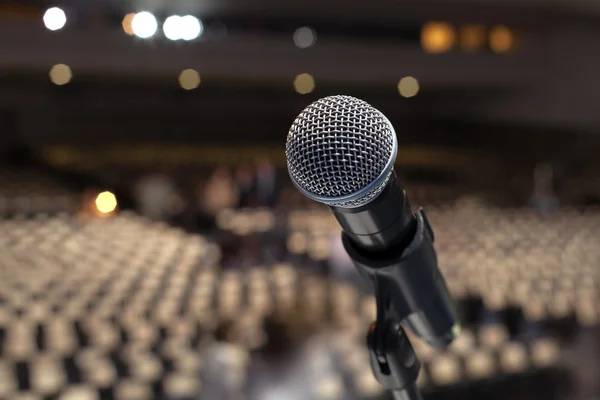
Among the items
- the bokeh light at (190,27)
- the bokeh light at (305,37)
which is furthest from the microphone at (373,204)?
the bokeh light at (305,37)

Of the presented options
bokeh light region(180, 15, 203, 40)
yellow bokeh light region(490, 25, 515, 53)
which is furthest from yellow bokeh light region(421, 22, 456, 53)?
bokeh light region(180, 15, 203, 40)

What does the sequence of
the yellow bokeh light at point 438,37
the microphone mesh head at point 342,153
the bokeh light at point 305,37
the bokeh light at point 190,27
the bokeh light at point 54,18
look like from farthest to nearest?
the yellow bokeh light at point 438,37
the bokeh light at point 305,37
the bokeh light at point 190,27
the bokeh light at point 54,18
the microphone mesh head at point 342,153

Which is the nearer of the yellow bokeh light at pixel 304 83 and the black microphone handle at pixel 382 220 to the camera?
the black microphone handle at pixel 382 220

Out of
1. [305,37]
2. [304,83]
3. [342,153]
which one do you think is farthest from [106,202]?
[342,153]

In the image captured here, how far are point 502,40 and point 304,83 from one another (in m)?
5.12

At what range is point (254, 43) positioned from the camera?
12.3 meters

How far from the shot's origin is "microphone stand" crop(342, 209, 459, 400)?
2.62 ft

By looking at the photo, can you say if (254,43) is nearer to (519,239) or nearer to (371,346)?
(519,239)

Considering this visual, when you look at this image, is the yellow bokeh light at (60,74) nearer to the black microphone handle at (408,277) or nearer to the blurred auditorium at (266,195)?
the blurred auditorium at (266,195)

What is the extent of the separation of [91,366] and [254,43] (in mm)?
10367

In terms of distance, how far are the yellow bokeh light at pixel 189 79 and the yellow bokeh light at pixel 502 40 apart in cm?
735

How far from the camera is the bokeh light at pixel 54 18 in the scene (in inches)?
429

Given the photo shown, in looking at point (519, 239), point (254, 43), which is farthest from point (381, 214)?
point (254, 43)

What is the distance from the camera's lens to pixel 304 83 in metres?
13.6
